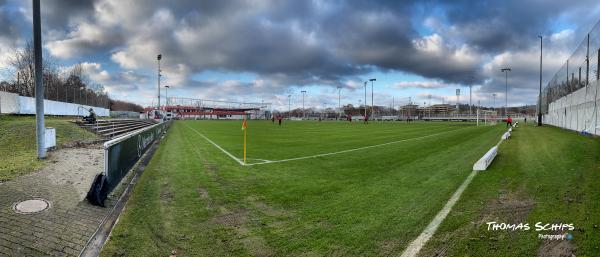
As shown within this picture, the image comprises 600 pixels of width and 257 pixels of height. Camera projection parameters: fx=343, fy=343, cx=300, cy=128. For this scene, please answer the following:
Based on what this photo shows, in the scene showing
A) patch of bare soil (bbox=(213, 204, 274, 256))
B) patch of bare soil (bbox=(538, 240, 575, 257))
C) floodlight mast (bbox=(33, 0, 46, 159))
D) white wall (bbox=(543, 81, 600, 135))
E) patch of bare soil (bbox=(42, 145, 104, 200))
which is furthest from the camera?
white wall (bbox=(543, 81, 600, 135))

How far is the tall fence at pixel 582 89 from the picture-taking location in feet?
70.0

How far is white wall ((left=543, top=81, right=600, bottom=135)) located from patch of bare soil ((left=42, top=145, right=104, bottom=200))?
84.2 feet

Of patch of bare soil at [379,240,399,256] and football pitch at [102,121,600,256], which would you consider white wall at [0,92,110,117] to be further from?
patch of bare soil at [379,240,399,256]

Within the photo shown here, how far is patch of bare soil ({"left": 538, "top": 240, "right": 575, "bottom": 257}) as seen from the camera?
4.12m

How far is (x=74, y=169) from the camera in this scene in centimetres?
1115

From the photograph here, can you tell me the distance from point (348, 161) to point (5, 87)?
53.4m

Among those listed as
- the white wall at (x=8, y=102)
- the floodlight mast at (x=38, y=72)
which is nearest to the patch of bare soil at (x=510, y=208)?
the floodlight mast at (x=38, y=72)

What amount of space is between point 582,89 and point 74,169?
31542 mm

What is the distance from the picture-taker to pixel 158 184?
9148mm

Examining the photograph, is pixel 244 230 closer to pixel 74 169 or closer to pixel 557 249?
pixel 557 249

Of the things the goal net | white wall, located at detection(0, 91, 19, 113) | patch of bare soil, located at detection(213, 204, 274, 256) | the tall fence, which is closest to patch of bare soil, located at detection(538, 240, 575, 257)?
patch of bare soil, located at detection(213, 204, 274, 256)

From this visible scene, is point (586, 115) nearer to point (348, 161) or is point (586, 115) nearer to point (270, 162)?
point (348, 161)

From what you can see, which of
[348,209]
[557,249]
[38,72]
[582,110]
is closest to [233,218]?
[348,209]

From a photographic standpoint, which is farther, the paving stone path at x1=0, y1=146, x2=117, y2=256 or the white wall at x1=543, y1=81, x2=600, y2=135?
the white wall at x1=543, y1=81, x2=600, y2=135
